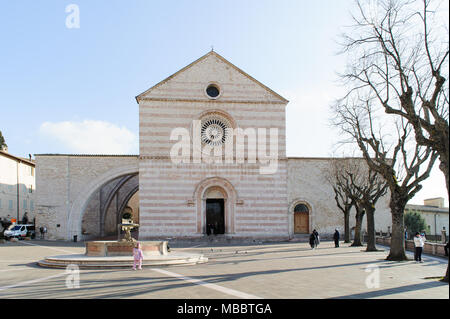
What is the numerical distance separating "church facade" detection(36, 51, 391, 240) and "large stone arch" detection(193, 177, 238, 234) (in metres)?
0.07

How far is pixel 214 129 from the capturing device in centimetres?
3253

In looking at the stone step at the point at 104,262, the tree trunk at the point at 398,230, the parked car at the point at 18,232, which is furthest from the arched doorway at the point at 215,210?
the tree trunk at the point at 398,230

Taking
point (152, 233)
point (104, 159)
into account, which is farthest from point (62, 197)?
point (152, 233)

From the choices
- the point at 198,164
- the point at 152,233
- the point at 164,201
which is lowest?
the point at 152,233

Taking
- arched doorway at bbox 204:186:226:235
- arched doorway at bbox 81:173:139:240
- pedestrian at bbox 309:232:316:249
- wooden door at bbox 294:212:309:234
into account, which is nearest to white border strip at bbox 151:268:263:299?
pedestrian at bbox 309:232:316:249

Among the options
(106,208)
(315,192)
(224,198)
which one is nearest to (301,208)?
(315,192)

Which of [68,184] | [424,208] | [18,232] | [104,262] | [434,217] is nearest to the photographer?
[104,262]

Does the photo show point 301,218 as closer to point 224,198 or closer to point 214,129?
point 224,198

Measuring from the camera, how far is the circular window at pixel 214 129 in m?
32.3

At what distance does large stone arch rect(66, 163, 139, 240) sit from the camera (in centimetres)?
3219

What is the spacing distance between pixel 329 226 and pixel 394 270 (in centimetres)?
1885

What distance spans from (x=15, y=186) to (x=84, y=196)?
13042 mm
